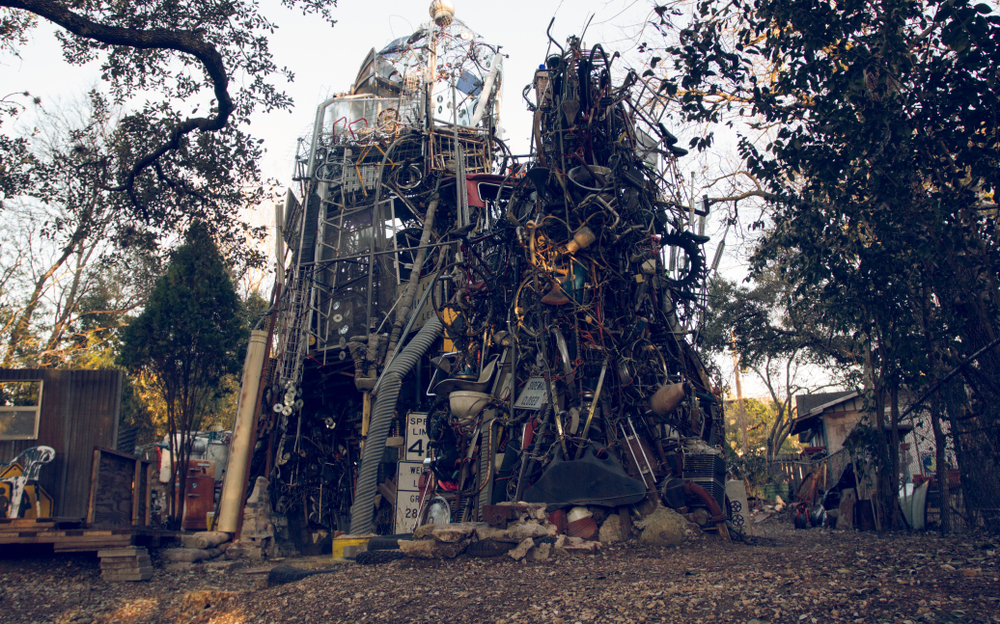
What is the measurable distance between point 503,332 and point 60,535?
755 cm

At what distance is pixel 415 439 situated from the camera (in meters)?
16.5

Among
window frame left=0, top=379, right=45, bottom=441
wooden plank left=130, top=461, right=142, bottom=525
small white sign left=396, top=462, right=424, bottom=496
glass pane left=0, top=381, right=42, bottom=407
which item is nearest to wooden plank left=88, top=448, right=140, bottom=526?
wooden plank left=130, top=461, right=142, bottom=525

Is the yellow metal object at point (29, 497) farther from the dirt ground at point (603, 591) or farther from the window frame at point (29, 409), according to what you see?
the dirt ground at point (603, 591)

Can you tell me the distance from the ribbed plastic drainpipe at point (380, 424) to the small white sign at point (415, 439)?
112 centimetres

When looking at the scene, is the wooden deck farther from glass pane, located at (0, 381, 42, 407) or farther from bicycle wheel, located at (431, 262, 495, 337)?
bicycle wheel, located at (431, 262, 495, 337)

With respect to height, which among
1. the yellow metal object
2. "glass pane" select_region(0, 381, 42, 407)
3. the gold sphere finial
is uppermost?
the gold sphere finial

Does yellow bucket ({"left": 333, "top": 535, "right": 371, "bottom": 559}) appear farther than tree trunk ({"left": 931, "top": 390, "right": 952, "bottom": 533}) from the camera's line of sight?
Yes

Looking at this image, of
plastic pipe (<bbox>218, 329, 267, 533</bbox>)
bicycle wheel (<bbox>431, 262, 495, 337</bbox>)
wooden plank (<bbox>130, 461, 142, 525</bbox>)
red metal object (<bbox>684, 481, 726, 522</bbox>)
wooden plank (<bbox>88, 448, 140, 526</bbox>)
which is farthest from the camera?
bicycle wheel (<bbox>431, 262, 495, 337</bbox>)

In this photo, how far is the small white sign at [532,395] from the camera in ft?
38.1

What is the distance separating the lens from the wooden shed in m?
11.7

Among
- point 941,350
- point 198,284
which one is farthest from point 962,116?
point 198,284

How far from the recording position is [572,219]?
485 inches

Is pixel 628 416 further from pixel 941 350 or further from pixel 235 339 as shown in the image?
pixel 235 339

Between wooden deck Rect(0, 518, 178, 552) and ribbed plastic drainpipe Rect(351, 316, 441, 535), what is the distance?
471 centimetres
